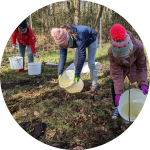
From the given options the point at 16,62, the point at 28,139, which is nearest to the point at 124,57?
the point at 28,139

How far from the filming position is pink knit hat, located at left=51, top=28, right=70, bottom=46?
7.84 ft

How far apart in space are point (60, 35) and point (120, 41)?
3.28 feet

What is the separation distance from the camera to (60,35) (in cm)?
239

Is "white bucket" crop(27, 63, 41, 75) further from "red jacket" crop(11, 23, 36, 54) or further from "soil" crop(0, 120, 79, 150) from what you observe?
"soil" crop(0, 120, 79, 150)

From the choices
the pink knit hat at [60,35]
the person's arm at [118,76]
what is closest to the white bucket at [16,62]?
the pink knit hat at [60,35]

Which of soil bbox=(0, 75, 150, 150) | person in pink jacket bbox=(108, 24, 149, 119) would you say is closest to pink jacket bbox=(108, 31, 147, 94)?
person in pink jacket bbox=(108, 24, 149, 119)

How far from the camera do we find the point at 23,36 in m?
4.80

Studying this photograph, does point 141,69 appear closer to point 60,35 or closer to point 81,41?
point 81,41

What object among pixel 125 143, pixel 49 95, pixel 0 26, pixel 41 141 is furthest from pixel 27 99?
pixel 0 26

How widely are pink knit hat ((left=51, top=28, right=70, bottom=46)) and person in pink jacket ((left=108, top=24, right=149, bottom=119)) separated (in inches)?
29.9

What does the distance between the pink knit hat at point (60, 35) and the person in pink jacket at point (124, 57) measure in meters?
0.76

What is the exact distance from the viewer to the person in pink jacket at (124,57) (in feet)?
5.83

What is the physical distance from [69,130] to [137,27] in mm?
10625

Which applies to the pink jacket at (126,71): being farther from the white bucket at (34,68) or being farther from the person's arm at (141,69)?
the white bucket at (34,68)
